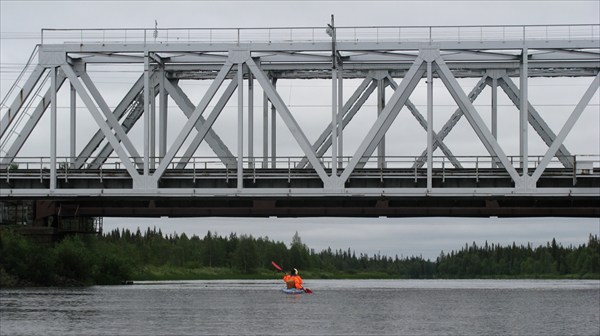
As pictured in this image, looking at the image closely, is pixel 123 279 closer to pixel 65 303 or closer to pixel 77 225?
pixel 77 225

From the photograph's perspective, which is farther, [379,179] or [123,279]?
[123,279]

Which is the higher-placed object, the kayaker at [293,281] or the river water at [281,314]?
the kayaker at [293,281]

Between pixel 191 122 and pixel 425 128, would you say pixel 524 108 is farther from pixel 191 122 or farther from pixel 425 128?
pixel 191 122

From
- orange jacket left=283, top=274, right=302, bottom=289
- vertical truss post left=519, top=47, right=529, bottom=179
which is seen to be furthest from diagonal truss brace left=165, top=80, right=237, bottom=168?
vertical truss post left=519, top=47, right=529, bottom=179

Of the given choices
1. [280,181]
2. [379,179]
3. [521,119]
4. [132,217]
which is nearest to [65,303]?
[132,217]

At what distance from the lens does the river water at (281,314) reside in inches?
2279

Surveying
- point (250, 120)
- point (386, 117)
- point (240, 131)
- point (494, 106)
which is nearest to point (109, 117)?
point (240, 131)

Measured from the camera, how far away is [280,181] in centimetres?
8112

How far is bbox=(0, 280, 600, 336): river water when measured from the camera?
57875 millimetres

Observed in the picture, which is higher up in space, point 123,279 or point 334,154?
point 334,154

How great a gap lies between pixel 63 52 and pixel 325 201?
19.5 metres

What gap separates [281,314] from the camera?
69.4m

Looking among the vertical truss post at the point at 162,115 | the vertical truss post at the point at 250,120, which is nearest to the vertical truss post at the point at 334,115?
the vertical truss post at the point at 250,120

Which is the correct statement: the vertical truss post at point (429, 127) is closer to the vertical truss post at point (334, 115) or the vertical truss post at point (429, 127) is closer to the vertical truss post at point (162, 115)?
the vertical truss post at point (334, 115)
